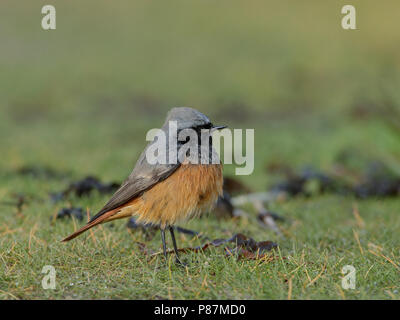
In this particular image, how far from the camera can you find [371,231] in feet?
17.9

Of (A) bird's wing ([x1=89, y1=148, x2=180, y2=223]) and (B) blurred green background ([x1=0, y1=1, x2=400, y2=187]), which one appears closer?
(A) bird's wing ([x1=89, y1=148, x2=180, y2=223])

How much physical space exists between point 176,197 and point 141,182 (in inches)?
12.3

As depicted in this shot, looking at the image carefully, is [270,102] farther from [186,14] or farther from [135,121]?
[186,14]

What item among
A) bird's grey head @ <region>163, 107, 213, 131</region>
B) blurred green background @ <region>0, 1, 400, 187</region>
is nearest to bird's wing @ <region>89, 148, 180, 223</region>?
bird's grey head @ <region>163, 107, 213, 131</region>

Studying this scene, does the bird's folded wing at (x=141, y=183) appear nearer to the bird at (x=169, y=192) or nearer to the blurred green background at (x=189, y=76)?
the bird at (x=169, y=192)

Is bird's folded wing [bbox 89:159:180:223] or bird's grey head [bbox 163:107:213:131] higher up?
bird's grey head [bbox 163:107:213:131]

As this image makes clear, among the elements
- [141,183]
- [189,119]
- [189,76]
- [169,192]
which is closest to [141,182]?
[141,183]

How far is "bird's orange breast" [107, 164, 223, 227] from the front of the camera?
425 cm

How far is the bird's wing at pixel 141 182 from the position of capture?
425cm

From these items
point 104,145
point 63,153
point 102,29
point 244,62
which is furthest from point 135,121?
point 102,29

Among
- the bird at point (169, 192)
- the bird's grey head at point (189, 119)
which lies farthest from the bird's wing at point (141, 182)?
the bird's grey head at point (189, 119)

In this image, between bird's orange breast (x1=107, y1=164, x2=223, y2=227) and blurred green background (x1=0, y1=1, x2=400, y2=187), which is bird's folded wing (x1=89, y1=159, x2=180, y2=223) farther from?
blurred green background (x1=0, y1=1, x2=400, y2=187)

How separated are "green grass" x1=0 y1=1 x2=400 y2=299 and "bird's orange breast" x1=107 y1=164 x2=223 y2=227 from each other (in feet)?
1.12
